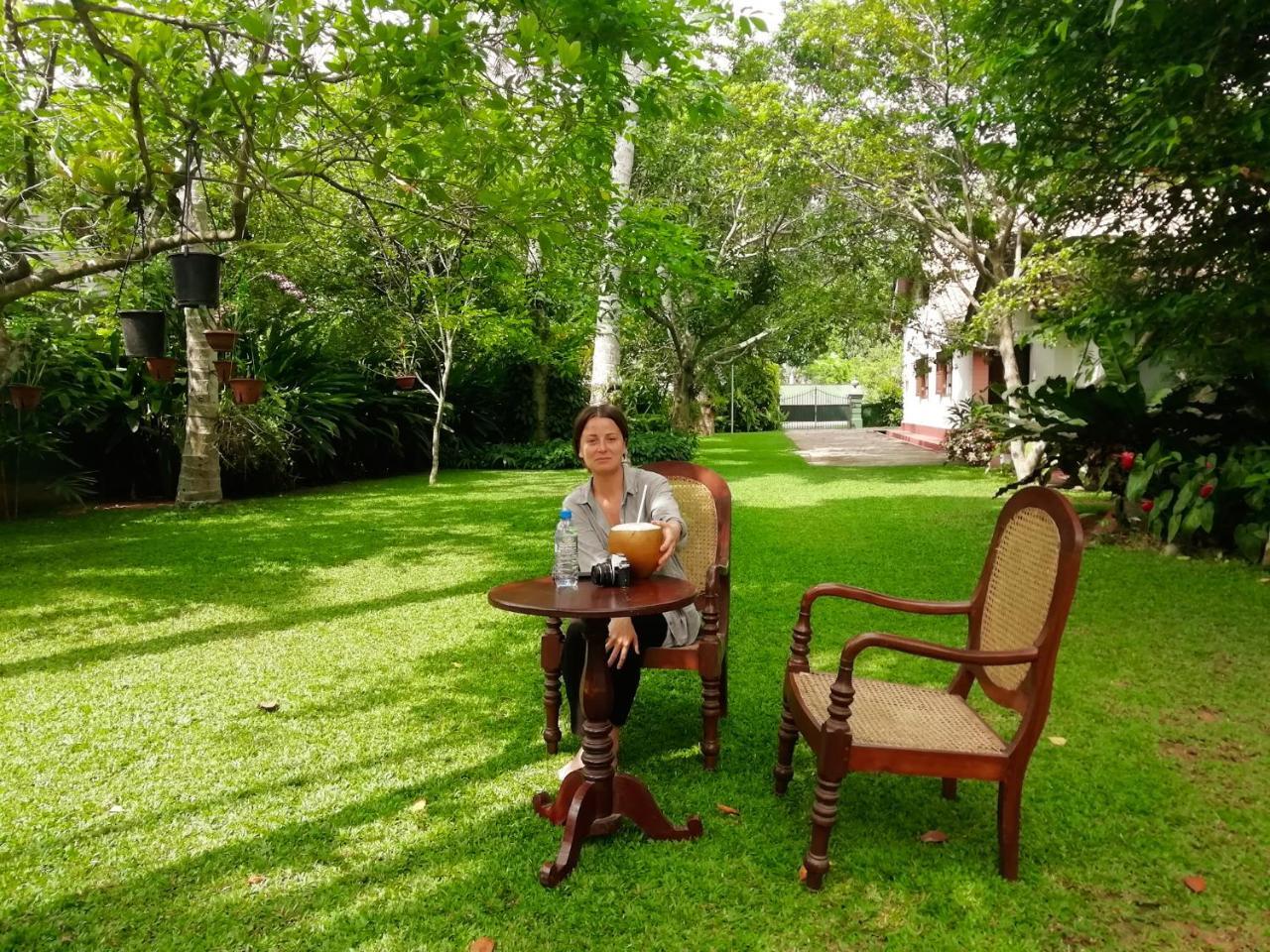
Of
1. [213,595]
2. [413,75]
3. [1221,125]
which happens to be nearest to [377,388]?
[213,595]

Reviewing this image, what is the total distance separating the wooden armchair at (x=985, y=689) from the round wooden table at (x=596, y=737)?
522mm

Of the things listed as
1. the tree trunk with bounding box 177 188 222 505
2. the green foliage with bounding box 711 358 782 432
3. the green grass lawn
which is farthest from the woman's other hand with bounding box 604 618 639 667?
the green foliage with bounding box 711 358 782 432

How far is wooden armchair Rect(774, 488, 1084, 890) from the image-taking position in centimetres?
226

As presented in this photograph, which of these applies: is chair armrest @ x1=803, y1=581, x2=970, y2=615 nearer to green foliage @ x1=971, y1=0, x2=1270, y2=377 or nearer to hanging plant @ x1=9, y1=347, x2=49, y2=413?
green foliage @ x1=971, y1=0, x2=1270, y2=377

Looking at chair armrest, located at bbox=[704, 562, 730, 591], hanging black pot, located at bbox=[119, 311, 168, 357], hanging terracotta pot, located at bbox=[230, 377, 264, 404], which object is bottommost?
chair armrest, located at bbox=[704, 562, 730, 591]

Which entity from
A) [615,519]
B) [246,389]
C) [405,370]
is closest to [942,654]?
[615,519]

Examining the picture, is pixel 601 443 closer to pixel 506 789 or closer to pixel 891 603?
pixel 891 603

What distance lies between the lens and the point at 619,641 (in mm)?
2711

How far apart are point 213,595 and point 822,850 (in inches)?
197

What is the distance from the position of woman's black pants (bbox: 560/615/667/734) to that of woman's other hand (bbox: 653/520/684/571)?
234 millimetres

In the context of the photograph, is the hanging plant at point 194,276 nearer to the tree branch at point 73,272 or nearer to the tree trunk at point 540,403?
the tree branch at point 73,272

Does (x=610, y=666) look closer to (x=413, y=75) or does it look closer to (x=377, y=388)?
(x=413, y=75)

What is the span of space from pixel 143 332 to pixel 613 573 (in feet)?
16.6

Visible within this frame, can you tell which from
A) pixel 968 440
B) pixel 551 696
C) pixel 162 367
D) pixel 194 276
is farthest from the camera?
pixel 968 440
